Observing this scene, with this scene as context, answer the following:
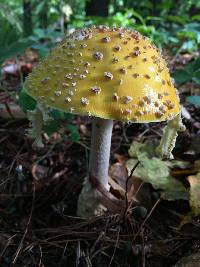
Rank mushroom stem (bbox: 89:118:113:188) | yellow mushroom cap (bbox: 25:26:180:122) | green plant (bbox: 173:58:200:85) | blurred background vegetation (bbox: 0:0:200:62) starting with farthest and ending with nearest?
blurred background vegetation (bbox: 0:0:200:62) → green plant (bbox: 173:58:200:85) → mushroom stem (bbox: 89:118:113:188) → yellow mushroom cap (bbox: 25:26:180:122)

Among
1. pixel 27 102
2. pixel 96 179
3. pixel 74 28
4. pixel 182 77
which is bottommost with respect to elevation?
pixel 74 28

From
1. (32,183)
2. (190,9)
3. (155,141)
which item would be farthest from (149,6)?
(32,183)

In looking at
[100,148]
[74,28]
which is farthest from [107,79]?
[74,28]

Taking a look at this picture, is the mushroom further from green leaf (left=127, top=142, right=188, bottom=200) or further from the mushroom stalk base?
green leaf (left=127, top=142, right=188, bottom=200)

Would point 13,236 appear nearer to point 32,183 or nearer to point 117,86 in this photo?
point 32,183

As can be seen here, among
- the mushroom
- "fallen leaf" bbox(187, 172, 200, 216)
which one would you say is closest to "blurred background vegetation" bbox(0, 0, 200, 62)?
the mushroom

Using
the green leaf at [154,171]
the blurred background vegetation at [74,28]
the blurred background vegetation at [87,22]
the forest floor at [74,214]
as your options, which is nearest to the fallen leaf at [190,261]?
the forest floor at [74,214]

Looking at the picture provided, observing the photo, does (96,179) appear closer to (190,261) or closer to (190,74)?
(190,261)
